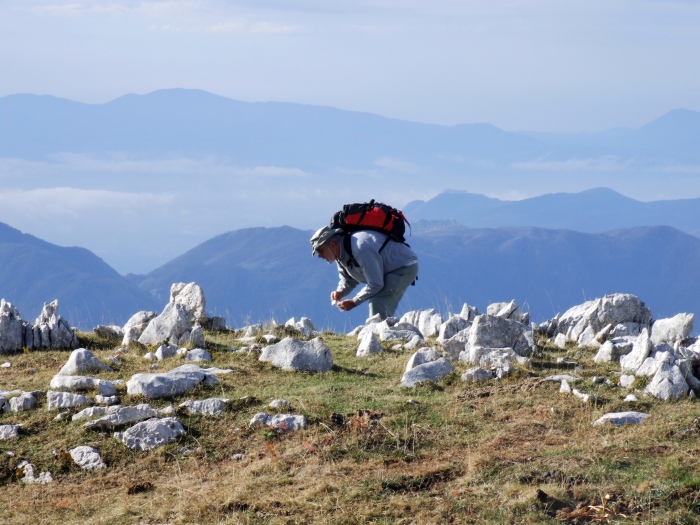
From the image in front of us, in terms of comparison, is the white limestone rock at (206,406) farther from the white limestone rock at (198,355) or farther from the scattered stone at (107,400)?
the white limestone rock at (198,355)

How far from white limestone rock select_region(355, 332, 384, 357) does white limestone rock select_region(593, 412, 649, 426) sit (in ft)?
16.5

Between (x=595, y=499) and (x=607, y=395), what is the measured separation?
132 inches

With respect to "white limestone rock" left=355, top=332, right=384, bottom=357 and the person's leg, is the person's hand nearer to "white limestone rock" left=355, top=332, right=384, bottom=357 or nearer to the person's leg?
the person's leg

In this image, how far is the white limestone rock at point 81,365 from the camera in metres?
12.9

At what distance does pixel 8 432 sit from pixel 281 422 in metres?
3.44

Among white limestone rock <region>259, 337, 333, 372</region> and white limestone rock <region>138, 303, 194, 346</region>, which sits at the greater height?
white limestone rock <region>138, 303, 194, 346</region>

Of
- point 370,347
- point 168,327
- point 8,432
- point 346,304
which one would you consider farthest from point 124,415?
point 346,304

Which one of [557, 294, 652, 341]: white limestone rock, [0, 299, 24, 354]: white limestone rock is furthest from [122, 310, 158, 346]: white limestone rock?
[557, 294, 652, 341]: white limestone rock

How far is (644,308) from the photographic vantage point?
54.1 feet

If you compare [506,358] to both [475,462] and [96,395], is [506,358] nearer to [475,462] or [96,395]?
[475,462]

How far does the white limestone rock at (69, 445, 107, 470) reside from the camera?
980cm

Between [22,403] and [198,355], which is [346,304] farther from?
[22,403]

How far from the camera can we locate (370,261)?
52.0 feet

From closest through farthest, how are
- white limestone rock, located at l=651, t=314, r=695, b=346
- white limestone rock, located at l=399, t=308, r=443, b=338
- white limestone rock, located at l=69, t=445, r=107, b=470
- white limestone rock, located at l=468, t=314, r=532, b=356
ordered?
1. white limestone rock, located at l=69, t=445, r=107, b=470
2. white limestone rock, located at l=468, t=314, r=532, b=356
3. white limestone rock, located at l=651, t=314, r=695, b=346
4. white limestone rock, located at l=399, t=308, r=443, b=338
